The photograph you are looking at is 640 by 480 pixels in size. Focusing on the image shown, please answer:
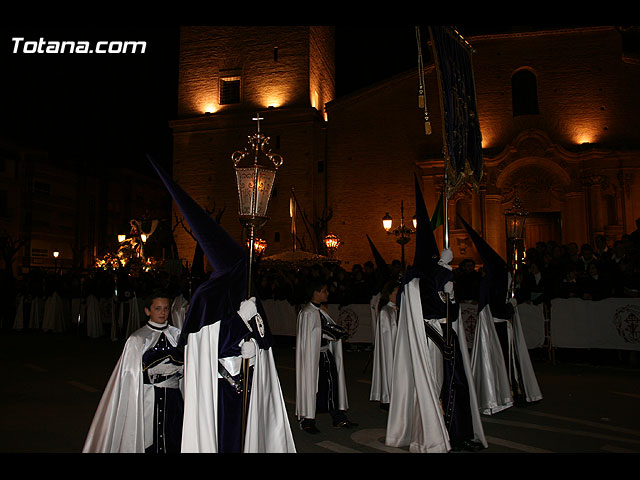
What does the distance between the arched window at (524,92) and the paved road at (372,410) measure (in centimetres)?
1458

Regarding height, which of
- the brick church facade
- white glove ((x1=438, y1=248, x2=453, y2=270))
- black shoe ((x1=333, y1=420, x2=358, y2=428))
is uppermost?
the brick church facade

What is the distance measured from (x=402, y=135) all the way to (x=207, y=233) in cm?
2192

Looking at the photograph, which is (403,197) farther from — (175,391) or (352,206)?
(175,391)

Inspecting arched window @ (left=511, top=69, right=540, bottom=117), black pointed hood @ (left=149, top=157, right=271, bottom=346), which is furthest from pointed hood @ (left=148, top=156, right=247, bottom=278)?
arched window @ (left=511, top=69, right=540, bottom=117)

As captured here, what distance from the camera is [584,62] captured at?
23297 mm

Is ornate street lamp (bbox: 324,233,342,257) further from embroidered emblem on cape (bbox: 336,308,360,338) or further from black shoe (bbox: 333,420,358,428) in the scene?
black shoe (bbox: 333,420,358,428)

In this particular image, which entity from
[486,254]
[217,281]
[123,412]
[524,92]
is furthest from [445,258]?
[524,92]

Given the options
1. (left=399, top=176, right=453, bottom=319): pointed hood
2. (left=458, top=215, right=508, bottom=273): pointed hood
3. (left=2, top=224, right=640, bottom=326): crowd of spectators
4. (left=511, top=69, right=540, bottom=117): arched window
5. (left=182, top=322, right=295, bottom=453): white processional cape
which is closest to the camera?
(left=182, top=322, right=295, bottom=453): white processional cape

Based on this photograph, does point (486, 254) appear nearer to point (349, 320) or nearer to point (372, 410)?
point (372, 410)

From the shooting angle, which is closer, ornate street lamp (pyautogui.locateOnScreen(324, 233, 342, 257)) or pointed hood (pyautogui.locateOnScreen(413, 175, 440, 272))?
pointed hood (pyautogui.locateOnScreen(413, 175, 440, 272))

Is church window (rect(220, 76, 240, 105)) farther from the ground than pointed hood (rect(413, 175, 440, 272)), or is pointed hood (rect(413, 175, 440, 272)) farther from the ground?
church window (rect(220, 76, 240, 105))

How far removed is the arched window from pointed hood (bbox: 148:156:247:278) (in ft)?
72.9

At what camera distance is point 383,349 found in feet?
27.6

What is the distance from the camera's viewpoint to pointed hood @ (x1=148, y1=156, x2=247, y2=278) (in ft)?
13.8
